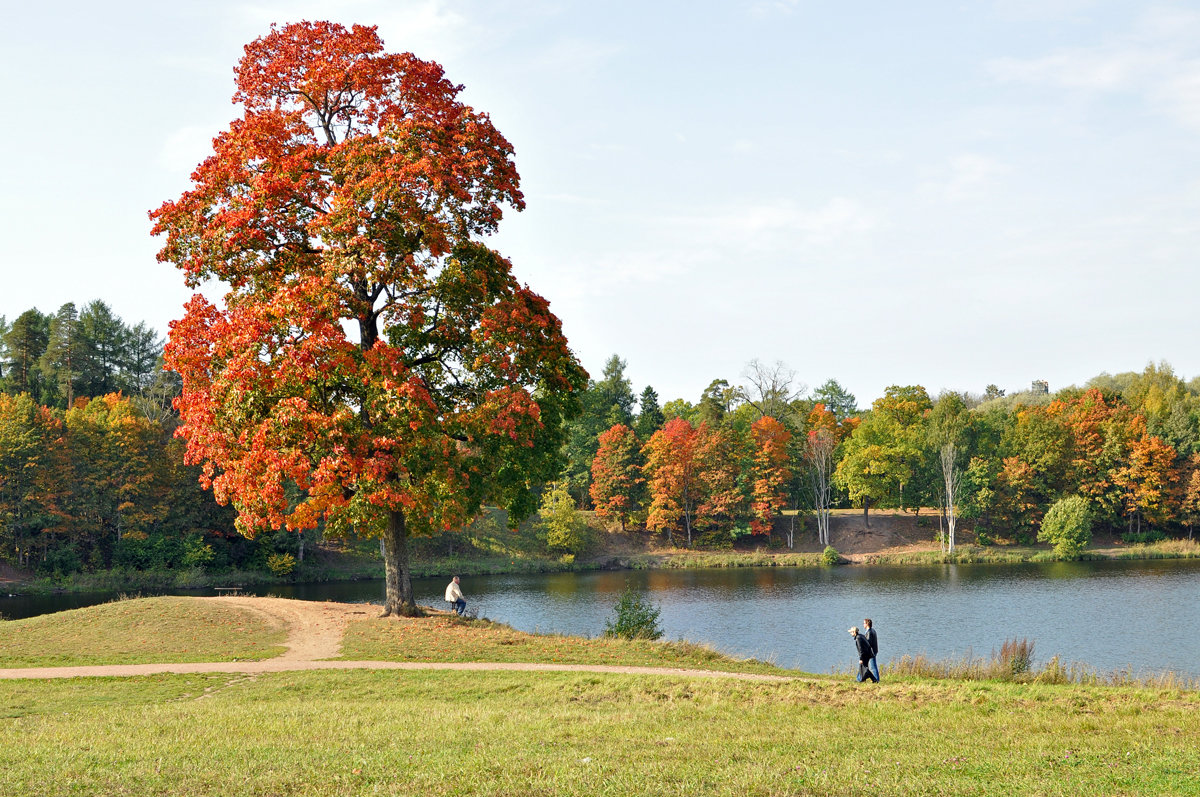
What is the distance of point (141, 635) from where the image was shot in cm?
2308

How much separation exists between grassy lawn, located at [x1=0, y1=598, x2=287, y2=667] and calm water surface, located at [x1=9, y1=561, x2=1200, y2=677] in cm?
1038

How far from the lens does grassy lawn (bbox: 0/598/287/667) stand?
20.6m

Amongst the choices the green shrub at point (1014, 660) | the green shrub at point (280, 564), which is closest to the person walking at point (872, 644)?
the green shrub at point (1014, 660)

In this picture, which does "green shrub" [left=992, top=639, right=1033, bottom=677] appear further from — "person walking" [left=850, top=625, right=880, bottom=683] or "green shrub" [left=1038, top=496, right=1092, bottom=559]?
"green shrub" [left=1038, top=496, right=1092, bottom=559]

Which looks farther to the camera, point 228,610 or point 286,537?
point 286,537

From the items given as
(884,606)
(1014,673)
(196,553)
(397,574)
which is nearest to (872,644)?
(1014,673)

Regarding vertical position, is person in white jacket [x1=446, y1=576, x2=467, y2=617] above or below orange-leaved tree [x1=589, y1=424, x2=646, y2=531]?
below

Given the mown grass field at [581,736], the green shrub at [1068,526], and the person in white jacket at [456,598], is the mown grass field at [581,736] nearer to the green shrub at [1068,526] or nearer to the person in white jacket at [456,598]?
the person in white jacket at [456,598]

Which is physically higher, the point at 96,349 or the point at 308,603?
the point at 96,349

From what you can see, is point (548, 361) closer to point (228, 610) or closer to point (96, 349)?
point (228, 610)

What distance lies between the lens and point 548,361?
77.8 ft

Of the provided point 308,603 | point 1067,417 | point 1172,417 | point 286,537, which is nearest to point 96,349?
point 286,537

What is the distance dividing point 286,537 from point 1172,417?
72378mm

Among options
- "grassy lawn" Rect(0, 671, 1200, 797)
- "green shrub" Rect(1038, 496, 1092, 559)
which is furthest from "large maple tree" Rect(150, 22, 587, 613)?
"green shrub" Rect(1038, 496, 1092, 559)
